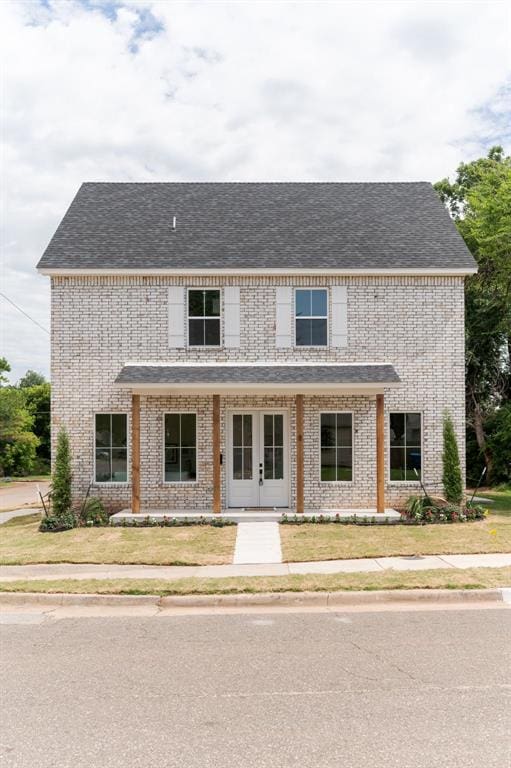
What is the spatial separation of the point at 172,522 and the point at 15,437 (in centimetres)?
2352

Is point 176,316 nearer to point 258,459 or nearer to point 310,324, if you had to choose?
point 310,324

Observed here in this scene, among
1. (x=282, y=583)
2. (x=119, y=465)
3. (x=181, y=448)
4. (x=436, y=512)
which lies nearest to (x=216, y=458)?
(x=181, y=448)

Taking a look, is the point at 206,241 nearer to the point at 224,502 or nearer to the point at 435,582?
the point at 224,502

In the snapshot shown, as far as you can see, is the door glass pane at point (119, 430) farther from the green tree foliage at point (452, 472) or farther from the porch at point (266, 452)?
the green tree foliage at point (452, 472)

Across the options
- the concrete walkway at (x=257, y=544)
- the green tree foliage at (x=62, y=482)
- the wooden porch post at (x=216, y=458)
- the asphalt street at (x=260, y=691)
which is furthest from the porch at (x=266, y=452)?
the asphalt street at (x=260, y=691)

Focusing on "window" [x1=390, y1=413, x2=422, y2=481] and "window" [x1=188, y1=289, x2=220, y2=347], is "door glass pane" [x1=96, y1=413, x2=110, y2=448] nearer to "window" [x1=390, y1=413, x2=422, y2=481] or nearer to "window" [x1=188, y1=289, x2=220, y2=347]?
"window" [x1=188, y1=289, x2=220, y2=347]

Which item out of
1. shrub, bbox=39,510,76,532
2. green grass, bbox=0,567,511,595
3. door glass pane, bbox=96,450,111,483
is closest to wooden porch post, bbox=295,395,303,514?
door glass pane, bbox=96,450,111,483

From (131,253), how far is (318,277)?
481 centimetres

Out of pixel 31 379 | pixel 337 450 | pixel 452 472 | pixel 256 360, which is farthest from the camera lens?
pixel 31 379

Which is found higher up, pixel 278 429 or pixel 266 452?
pixel 278 429

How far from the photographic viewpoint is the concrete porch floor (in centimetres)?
1470

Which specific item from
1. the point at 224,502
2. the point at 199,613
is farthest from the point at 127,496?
the point at 199,613

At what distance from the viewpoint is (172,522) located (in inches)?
574

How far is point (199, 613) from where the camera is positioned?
8281 mm
